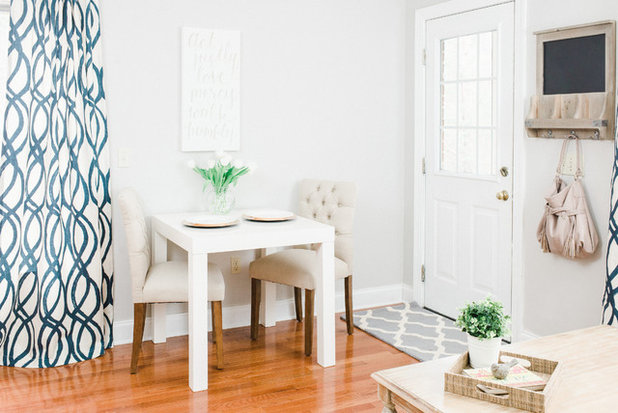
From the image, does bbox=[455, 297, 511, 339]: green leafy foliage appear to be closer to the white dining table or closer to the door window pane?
the white dining table

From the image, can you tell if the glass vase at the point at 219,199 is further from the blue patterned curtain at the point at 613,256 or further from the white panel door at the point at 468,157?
the blue patterned curtain at the point at 613,256

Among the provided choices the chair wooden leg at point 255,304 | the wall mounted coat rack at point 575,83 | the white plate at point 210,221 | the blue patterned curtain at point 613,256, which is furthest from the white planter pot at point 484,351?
the chair wooden leg at point 255,304

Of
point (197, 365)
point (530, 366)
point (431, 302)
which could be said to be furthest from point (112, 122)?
point (530, 366)

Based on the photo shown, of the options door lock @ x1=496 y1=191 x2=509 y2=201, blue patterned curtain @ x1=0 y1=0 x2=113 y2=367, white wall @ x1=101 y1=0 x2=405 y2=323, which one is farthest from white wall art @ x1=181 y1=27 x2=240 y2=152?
door lock @ x1=496 y1=191 x2=509 y2=201

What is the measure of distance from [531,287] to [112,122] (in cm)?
257

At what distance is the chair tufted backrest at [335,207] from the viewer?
410cm

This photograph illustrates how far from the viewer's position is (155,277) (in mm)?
3521

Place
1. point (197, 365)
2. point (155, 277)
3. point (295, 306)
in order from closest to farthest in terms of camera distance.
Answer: point (197, 365)
point (155, 277)
point (295, 306)

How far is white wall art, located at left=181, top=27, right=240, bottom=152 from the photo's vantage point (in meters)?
3.97

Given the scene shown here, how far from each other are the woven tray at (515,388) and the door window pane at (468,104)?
7.48 ft

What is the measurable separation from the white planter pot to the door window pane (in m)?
2.31

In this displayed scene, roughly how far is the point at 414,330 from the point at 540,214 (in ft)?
3.57

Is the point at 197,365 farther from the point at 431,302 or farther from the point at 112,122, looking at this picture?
the point at 431,302

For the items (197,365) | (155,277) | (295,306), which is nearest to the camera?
(197,365)
